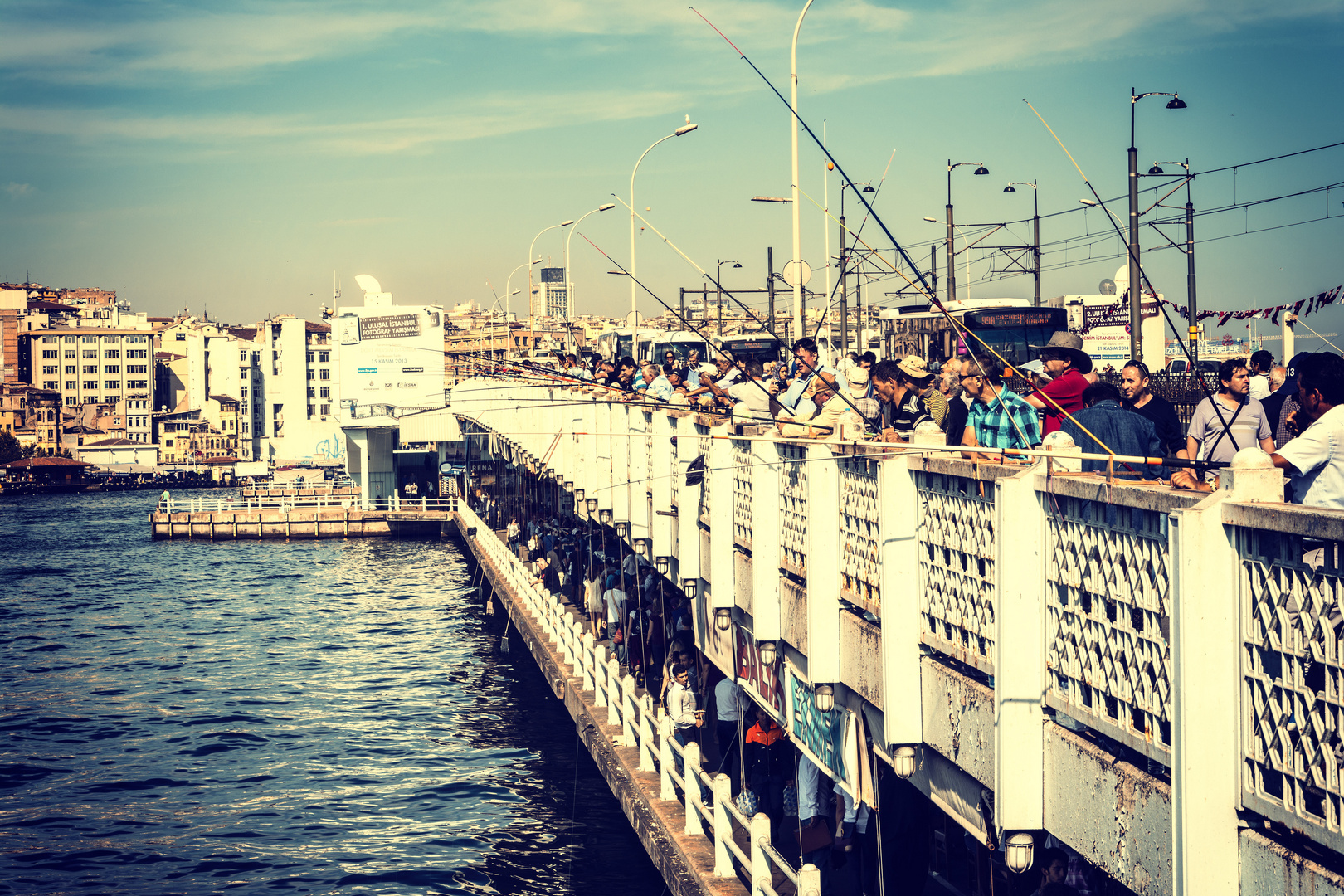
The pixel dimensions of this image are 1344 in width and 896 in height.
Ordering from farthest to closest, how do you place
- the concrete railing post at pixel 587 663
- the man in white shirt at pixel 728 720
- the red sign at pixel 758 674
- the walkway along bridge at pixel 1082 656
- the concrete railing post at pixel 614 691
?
the concrete railing post at pixel 587 663, the concrete railing post at pixel 614 691, the man in white shirt at pixel 728 720, the red sign at pixel 758 674, the walkway along bridge at pixel 1082 656

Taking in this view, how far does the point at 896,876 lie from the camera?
28.2ft

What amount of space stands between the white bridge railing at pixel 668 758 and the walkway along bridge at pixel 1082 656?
10cm

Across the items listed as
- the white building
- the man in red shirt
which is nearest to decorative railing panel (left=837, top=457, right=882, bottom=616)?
the man in red shirt

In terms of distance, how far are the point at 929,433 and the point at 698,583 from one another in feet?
20.4

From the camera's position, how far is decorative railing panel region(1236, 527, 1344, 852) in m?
3.33

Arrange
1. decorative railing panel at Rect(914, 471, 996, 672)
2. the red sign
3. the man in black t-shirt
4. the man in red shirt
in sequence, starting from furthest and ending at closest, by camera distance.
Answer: the red sign
the man in black t-shirt
the man in red shirt
decorative railing panel at Rect(914, 471, 996, 672)

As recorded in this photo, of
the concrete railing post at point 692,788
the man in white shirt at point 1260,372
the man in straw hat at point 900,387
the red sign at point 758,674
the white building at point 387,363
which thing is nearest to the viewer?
the man in straw hat at point 900,387

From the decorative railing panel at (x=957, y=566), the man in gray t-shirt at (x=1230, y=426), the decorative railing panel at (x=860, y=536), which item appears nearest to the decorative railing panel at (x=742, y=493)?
the decorative railing panel at (x=860, y=536)

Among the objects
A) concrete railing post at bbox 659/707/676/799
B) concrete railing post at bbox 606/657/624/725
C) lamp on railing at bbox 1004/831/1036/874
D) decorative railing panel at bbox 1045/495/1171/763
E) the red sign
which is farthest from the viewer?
concrete railing post at bbox 606/657/624/725

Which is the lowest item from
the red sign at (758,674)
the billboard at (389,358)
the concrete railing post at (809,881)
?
the concrete railing post at (809,881)

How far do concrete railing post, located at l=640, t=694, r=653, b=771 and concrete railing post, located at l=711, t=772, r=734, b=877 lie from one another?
338cm

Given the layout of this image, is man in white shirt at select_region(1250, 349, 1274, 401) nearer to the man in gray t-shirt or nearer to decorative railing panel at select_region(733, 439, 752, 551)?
the man in gray t-shirt

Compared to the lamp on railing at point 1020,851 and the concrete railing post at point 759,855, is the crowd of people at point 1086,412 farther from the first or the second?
the concrete railing post at point 759,855

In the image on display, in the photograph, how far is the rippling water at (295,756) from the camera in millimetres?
16734
